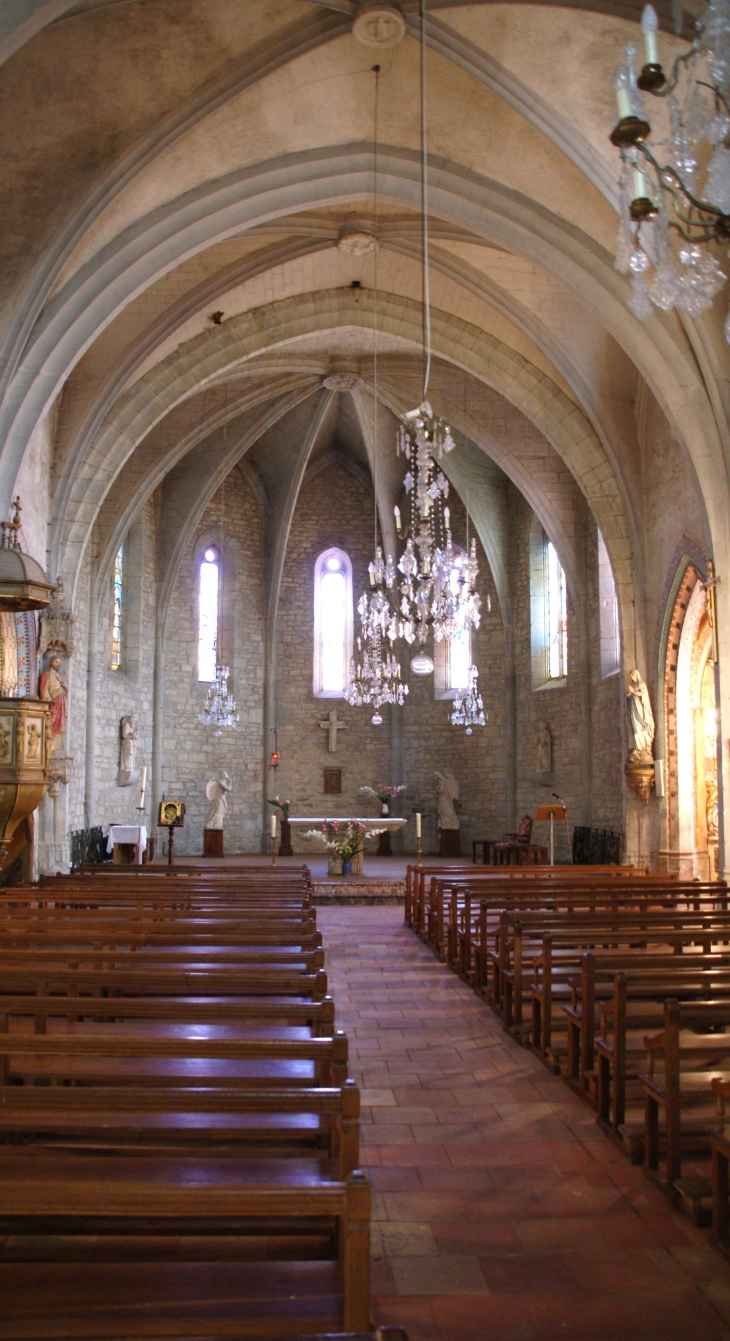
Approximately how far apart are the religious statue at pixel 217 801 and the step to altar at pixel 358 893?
529cm

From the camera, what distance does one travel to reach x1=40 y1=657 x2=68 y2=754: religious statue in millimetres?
12641

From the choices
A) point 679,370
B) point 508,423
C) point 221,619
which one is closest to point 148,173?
point 679,370

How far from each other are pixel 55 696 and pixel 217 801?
784 cm

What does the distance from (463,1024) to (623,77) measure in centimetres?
590

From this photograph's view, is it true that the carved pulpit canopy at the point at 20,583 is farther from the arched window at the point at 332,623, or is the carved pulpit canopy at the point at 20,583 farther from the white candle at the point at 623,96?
the arched window at the point at 332,623

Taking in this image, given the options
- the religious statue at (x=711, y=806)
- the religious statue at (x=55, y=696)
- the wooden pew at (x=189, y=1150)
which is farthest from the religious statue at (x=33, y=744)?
the religious statue at (x=711, y=806)

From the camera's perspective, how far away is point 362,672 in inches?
629

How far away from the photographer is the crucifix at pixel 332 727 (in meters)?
22.4

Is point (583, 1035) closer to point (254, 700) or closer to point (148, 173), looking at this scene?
point (148, 173)

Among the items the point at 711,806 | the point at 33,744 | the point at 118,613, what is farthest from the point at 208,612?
the point at 33,744

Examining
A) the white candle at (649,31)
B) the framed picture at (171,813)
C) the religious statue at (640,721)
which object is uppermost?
the white candle at (649,31)

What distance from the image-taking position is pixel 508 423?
1741 cm

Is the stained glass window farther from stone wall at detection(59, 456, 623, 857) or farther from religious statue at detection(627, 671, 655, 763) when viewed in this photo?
religious statue at detection(627, 671, 655, 763)

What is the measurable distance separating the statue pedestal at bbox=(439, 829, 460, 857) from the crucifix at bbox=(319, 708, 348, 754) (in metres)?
3.22
